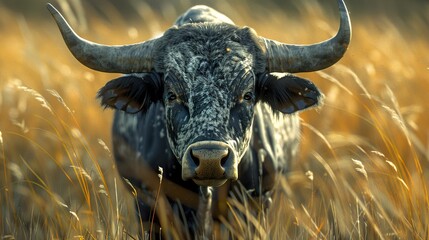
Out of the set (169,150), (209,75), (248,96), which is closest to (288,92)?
(248,96)

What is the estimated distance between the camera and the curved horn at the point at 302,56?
466 centimetres

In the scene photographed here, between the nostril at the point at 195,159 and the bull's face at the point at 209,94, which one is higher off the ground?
the bull's face at the point at 209,94

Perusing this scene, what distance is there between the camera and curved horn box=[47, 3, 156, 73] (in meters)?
4.71

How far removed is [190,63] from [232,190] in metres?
0.94

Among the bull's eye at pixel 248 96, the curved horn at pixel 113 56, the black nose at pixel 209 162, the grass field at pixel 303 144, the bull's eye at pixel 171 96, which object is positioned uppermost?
the curved horn at pixel 113 56

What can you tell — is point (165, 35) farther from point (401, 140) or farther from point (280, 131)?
point (401, 140)

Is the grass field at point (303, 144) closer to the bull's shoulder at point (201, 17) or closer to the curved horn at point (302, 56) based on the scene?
the curved horn at point (302, 56)

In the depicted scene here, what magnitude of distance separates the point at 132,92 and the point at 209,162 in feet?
3.55

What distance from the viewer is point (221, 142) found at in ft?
13.3

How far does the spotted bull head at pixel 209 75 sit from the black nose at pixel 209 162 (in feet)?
0.25

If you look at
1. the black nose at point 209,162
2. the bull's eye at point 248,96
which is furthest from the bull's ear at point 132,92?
the black nose at point 209,162

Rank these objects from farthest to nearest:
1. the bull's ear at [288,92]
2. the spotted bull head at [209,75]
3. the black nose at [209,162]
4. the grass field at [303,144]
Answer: the bull's ear at [288,92] → the grass field at [303,144] → the spotted bull head at [209,75] → the black nose at [209,162]

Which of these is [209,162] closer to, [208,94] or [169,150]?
[208,94]

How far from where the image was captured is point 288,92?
4812 millimetres
